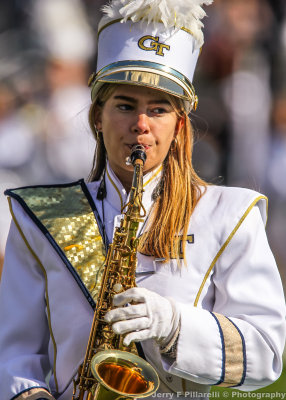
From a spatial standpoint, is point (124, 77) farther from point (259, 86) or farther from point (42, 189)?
point (259, 86)

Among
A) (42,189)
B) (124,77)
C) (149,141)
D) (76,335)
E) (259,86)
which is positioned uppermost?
(259,86)

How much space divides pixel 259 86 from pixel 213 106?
51cm

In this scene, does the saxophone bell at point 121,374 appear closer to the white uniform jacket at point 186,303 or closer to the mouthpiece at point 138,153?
the white uniform jacket at point 186,303

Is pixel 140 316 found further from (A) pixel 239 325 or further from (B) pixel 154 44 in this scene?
(B) pixel 154 44

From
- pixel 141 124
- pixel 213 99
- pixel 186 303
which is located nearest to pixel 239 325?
pixel 186 303

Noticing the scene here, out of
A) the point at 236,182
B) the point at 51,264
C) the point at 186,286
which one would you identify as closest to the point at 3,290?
the point at 51,264

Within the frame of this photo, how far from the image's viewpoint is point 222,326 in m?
2.66

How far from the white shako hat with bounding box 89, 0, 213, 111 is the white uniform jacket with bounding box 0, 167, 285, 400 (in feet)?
1.42

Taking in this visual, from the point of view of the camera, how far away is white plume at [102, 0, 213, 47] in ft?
9.70

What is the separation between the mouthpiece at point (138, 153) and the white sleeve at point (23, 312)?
0.62m

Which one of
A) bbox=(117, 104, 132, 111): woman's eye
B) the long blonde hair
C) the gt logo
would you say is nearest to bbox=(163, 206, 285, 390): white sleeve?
the long blonde hair

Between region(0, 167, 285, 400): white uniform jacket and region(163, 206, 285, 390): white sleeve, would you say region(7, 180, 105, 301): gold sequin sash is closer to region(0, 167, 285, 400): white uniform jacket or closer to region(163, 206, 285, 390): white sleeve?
region(0, 167, 285, 400): white uniform jacket

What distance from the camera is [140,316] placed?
2531 mm

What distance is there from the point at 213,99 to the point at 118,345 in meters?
4.94
